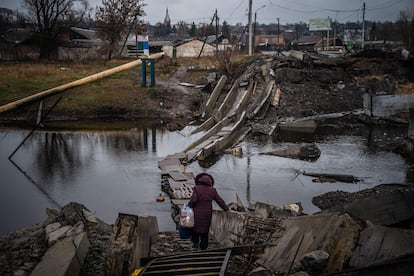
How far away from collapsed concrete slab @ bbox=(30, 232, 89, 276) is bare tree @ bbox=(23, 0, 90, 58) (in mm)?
32956

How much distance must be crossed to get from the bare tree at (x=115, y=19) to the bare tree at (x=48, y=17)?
121 inches

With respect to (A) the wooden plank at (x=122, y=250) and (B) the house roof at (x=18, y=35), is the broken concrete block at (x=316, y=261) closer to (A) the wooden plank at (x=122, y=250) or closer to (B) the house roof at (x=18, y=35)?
(A) the wooden plank at (x=122, y=250)

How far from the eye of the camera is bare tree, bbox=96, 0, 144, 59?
3850 centimetres

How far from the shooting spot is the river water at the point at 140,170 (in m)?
10.4

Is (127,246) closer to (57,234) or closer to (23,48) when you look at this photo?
(57,234)


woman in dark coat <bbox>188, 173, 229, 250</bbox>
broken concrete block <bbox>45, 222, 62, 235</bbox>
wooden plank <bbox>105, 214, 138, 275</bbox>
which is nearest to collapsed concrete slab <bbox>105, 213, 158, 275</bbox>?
wooden plank <bbox>105, 214, 138, 275</bbox>

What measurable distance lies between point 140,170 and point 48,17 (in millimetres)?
29210

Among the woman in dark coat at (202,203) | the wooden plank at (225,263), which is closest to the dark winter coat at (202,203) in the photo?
the woman in dark coat at (202,203)

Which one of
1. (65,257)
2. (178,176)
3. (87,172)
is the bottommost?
(87,172)

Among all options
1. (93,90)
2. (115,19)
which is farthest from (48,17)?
(93,90)

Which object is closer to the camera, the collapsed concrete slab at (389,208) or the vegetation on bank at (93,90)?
the collapsed concrete slab at (389,208)

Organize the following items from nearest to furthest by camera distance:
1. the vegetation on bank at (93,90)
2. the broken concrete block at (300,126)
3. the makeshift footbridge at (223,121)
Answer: the makeshift footbridge at (223,121)
the broken concrete block at (300,126)
the vegetation on bank at (93,90)

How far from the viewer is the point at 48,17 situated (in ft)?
123

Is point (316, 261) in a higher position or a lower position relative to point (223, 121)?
lower
